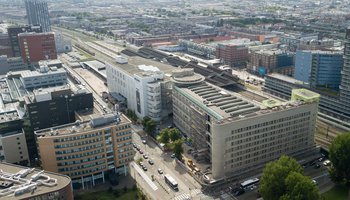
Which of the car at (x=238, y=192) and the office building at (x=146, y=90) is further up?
the office building at (x=146, y=90)

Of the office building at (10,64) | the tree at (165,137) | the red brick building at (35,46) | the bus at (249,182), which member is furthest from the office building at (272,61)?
the office building at (10,64)

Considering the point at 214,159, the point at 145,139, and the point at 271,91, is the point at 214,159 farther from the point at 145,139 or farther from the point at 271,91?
the point at 271,91

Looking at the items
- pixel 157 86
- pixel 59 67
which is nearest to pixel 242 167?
pixel 157 86

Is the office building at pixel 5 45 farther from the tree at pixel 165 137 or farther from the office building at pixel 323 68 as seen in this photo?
the office building at pixel 323 68

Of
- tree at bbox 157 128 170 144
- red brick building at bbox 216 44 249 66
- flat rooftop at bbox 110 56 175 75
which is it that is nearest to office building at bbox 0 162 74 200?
tree at bbox 157 128 170 144

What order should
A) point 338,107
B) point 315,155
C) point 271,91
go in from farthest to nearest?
point 271,91
point 338,107
point 315,155
